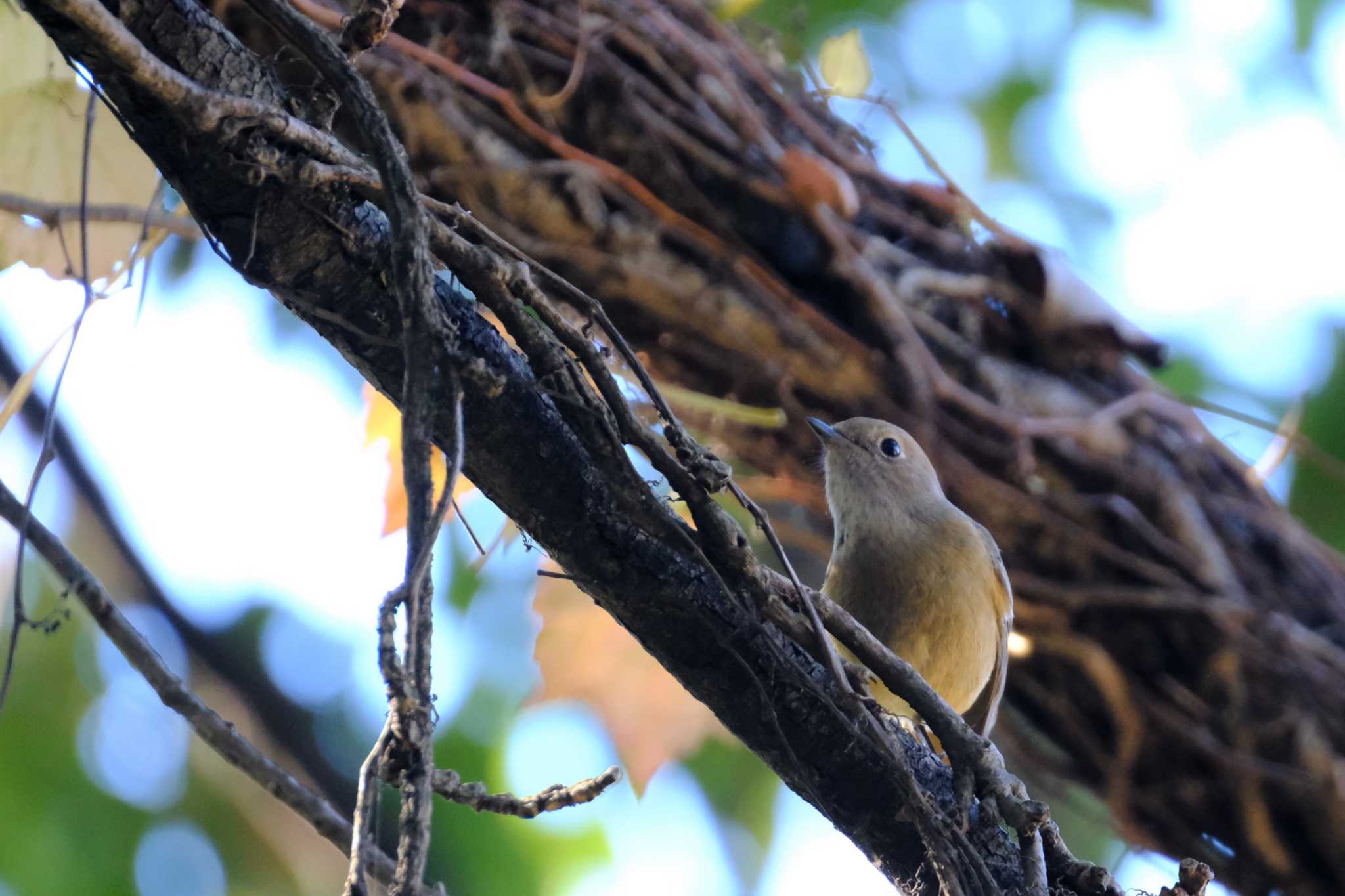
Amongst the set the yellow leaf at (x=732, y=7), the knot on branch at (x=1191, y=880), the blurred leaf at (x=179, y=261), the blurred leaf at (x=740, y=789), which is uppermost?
the blurred leaf at (x=179, y=261)

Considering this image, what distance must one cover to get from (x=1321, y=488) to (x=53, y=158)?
323cm

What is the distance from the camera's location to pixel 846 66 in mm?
2775

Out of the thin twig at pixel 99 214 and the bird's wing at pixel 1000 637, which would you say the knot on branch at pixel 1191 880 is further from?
the thin twig at pixel 99 214

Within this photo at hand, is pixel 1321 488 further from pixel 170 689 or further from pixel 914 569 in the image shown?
pixel 170 689

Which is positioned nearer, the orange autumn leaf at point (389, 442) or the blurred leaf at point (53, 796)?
the orange autumn leaf at point (389, 442)

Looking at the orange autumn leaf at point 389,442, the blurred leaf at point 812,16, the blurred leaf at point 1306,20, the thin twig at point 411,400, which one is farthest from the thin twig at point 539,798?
the blurred leaf at point 1306,20

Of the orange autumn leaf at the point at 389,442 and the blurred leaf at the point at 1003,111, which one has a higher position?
the blurred leaf at the point at 1003,111

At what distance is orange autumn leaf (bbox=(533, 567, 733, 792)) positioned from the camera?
238 cm

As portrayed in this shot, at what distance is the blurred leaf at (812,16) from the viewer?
2.97 meters

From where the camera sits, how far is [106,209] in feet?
5.62

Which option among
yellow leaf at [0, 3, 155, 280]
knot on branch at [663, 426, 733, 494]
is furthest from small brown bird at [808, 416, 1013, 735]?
yellow leaf at [0, 3, 155, 280]

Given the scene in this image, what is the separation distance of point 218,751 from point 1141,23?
4358 millimetres

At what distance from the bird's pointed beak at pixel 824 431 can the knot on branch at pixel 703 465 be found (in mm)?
1382

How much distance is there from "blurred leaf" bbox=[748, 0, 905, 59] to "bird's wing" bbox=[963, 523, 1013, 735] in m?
1.30
